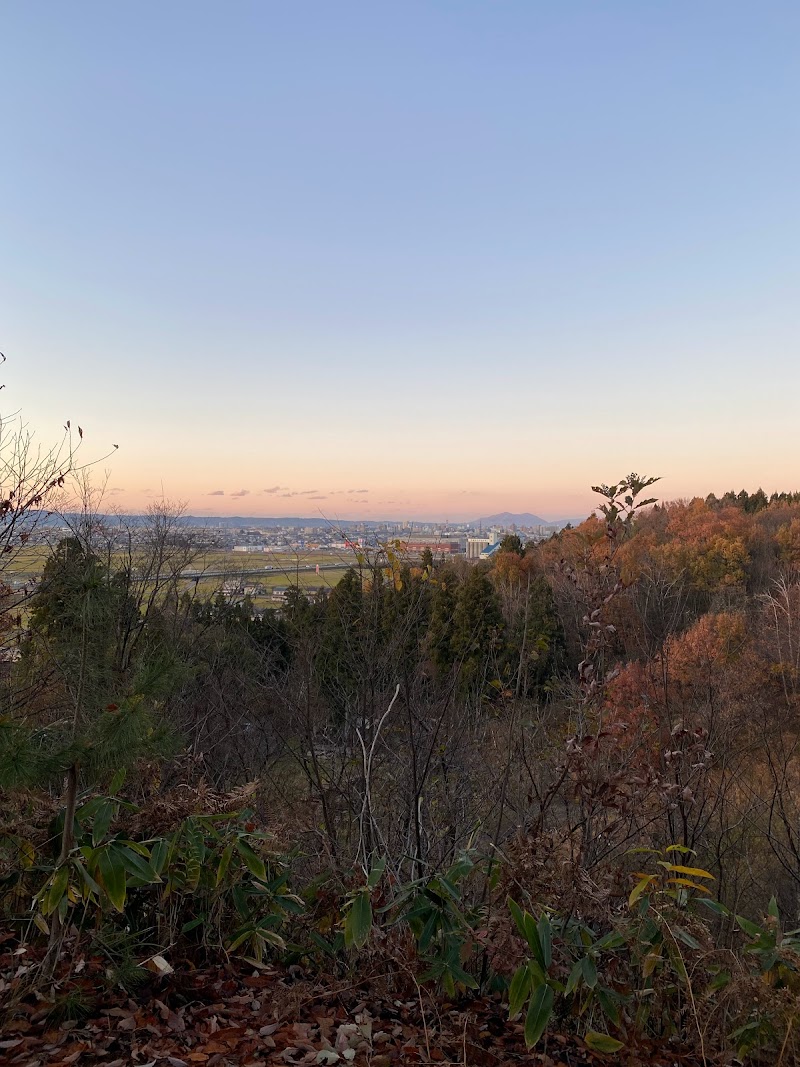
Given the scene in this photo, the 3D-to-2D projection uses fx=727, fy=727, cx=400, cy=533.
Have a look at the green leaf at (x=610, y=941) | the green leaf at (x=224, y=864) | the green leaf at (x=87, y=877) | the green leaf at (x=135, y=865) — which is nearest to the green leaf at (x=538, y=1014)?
the green leaf at (x=610, y=941)

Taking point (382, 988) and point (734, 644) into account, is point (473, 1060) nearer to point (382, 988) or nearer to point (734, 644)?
Result: point (382, 988)

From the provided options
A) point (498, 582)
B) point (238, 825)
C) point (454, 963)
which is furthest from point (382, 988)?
point (498, 582)

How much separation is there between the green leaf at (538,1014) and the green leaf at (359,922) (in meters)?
0.63

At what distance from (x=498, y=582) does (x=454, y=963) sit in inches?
1027

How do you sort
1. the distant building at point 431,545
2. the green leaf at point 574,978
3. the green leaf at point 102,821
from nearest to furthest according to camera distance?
the green leaf at point 574,978
the green leaf at point 102,821
the distant building at point 431,545

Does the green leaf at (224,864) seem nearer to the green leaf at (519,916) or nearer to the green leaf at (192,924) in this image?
the green leaf at (192,924)

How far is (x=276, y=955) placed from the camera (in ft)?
10.1

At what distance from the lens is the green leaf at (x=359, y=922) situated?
2.67 metres

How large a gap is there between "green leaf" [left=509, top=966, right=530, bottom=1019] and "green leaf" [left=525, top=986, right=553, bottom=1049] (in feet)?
0.21

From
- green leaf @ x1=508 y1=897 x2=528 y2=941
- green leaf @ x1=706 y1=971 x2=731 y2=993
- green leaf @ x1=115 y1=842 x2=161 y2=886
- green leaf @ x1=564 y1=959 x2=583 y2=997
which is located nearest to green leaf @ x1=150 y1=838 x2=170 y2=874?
green leaf @ x1=115 y1=842 x2=161 y2=886

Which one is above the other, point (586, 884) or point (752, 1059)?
point (586, 884)

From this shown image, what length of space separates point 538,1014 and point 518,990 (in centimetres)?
11

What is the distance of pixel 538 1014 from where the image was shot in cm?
238

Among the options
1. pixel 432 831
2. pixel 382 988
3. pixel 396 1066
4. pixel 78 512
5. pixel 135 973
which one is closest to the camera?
pixel 396 1066
